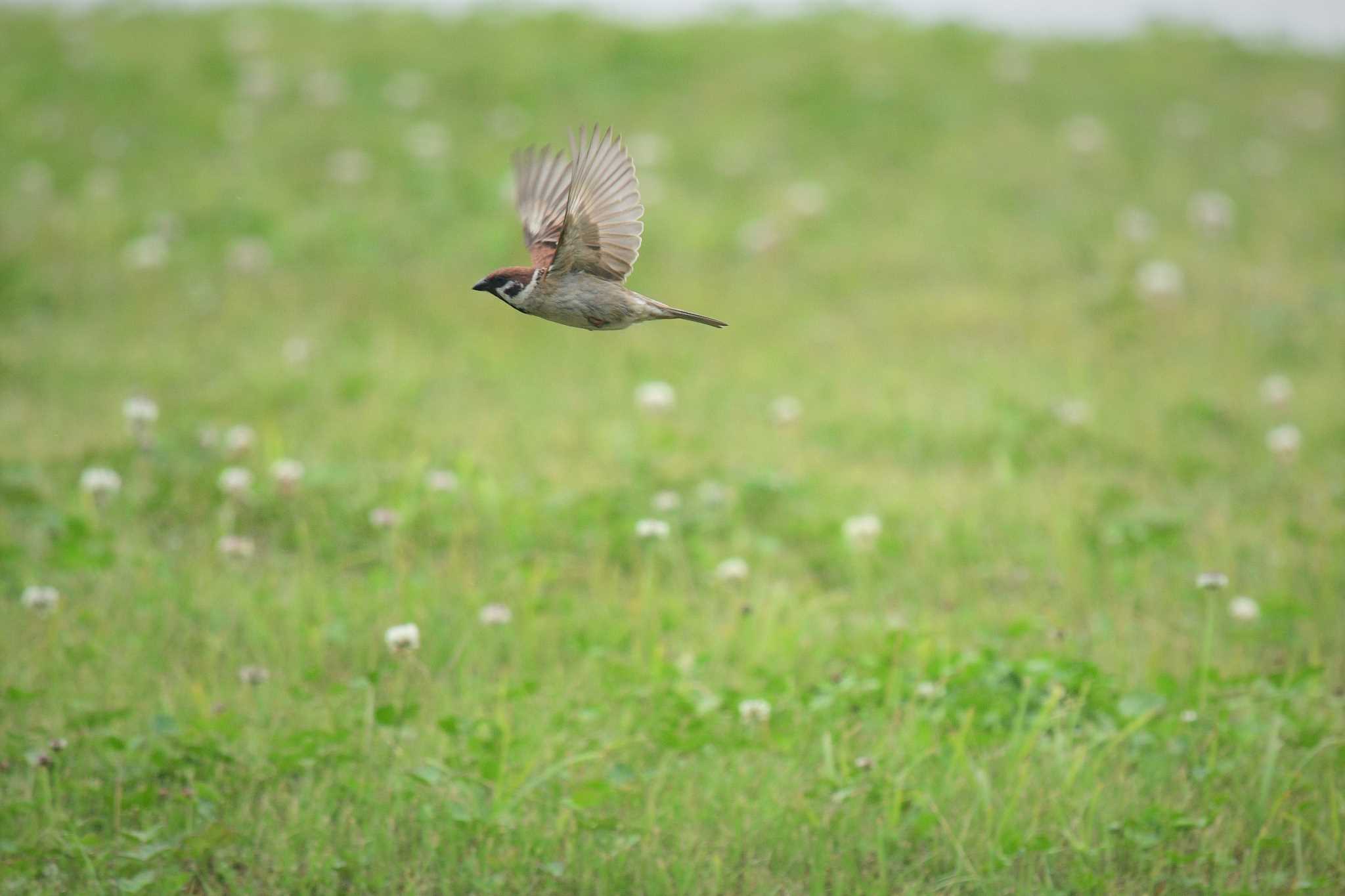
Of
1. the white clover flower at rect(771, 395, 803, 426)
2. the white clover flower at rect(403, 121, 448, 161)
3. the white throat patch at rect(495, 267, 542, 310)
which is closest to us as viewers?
the white throat patch at rect(495, 267, 542, 310)

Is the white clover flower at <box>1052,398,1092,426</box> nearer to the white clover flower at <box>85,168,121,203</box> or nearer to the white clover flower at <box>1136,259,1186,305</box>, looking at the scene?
the white clover flower at <box>1136,259,1186,305</box>

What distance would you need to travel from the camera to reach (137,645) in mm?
4102

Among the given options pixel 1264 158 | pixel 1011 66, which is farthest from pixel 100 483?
pixel 1011 66

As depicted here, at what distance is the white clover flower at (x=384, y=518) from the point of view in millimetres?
4727

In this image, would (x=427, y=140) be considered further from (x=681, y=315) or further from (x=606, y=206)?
(x=681, y=315)

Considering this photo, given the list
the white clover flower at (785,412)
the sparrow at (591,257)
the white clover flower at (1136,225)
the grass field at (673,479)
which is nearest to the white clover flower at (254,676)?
the grass field at (673,479)

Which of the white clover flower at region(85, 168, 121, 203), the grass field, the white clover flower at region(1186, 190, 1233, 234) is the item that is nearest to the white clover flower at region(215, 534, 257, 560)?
the grass field

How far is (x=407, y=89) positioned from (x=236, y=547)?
7.24 metres

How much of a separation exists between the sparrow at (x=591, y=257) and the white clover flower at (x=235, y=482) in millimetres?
2536

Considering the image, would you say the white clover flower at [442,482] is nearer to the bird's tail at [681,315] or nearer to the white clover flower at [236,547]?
the white clover flower at [236,547]

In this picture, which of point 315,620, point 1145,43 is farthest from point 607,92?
point 315,620

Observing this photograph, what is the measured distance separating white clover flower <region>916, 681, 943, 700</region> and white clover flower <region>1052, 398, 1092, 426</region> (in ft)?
9.35

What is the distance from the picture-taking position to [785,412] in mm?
6312

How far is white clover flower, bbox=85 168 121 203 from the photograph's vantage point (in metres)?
9.17
